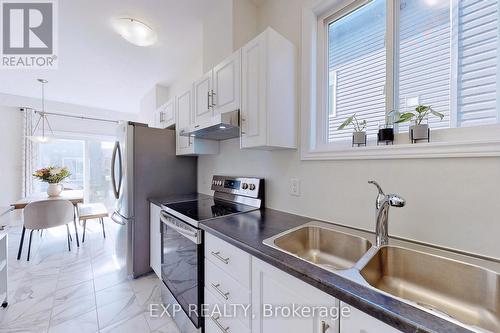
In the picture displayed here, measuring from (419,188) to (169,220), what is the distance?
161cm

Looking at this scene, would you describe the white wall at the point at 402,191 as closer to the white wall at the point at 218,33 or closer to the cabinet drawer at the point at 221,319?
the white wall at the point at 218,33

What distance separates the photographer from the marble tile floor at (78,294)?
1549 millimetres

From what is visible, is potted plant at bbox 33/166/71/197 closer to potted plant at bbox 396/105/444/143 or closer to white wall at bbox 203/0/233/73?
white wall at bbox 203/0/233/73

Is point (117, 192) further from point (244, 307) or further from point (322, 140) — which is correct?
point (322, 140)

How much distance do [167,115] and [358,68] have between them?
7.33 ft

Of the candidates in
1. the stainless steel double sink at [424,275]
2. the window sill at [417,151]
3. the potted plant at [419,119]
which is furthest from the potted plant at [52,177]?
the potted plant at [419,119]

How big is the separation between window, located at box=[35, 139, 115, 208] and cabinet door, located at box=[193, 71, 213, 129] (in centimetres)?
437

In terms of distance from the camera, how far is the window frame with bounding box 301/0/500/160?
34.7 inches

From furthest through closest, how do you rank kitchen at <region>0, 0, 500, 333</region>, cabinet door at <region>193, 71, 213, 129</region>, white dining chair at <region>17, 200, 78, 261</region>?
white dining chair at <region>17, 200, 78, 261</region>, cabinet door at <region>193, 71, 213, 129</region>, kitchen at <region>0, 0, 500, 333</region>

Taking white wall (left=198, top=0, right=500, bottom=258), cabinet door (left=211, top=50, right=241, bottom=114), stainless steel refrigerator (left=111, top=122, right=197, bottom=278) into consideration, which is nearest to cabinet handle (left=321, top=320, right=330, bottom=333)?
white wall (left=198, top=0, right=500, bottom=258)

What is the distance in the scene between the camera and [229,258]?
1055 mm

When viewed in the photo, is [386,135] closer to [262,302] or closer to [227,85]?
[262,302]

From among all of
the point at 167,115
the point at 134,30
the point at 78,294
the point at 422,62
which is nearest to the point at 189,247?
the point at 78,294

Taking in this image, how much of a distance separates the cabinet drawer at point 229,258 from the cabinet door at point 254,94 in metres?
0.67
